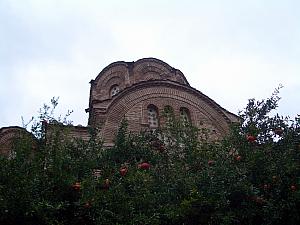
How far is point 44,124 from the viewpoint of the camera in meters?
9.04

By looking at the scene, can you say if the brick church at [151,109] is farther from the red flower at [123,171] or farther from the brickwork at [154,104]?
the red flower at [123,171]

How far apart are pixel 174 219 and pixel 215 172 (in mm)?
1167

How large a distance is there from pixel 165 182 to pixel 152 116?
275 inches

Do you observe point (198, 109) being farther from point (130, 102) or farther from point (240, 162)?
point (240, 162)

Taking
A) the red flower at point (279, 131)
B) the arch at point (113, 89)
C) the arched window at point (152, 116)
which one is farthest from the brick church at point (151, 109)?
the arch at point (113, 89)

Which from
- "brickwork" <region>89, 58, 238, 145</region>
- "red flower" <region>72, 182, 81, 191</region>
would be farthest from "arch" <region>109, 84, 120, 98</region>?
"red flower" <region>72, 182, 81, 191</region>

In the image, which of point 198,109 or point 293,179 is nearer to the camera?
point 293,179

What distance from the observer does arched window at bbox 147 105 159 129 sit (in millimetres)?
15183

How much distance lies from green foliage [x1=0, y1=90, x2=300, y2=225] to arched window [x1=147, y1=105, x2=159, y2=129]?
18.3 feet

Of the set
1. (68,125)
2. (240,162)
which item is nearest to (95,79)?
(68,125)

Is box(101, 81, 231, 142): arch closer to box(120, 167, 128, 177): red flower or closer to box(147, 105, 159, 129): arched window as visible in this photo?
box(147, 105, 159, 129): arched window

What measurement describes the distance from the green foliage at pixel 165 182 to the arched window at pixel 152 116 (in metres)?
5.59

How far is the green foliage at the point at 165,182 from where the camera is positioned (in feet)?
24.6

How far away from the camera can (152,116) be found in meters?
15.4
